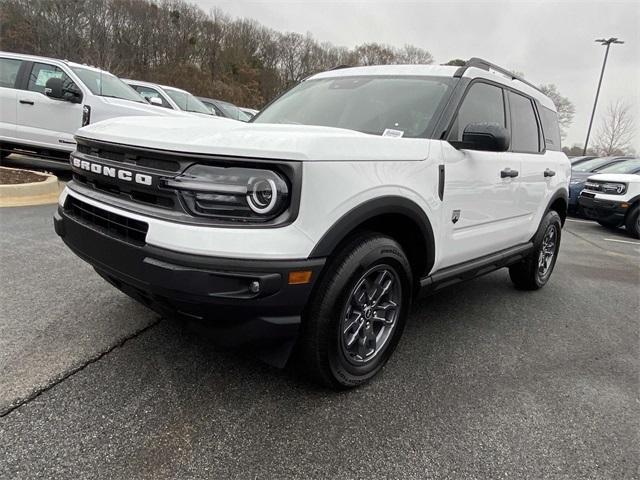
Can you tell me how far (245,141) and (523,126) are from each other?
2.98 m

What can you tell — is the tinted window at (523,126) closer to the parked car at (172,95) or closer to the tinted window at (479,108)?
the tinted window at (479,108)

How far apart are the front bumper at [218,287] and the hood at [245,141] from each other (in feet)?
1.46

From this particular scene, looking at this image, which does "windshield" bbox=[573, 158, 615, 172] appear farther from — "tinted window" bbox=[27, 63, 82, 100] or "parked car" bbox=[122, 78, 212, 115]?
"tinted window" bbox=[27, 63, 82, 100]

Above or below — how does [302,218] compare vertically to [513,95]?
below

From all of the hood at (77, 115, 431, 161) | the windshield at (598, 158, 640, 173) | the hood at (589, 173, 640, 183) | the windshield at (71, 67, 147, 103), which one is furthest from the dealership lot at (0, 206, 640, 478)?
the windshield at (598, 158, 640, 173)

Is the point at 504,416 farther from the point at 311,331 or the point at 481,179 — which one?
the point at 481,179

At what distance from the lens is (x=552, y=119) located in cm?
483

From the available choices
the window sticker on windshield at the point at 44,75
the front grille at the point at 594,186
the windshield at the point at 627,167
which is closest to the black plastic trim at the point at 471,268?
the window sticker on windshield at the point at 44,75

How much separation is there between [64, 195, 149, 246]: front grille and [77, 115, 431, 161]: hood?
0.34 m

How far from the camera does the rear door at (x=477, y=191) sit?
9.44 ft

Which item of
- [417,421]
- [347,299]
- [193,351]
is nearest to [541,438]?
[417,421]

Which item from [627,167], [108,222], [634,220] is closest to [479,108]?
[108,222]

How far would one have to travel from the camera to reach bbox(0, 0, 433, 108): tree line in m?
28.7

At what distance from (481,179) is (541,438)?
1.62m
